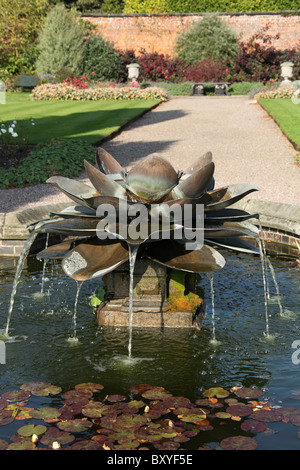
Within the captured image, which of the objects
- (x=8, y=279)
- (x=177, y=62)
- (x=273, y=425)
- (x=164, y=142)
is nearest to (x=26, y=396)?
(x=273, y=425)

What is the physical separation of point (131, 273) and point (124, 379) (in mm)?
767

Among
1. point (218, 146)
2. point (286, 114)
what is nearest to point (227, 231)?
point (218, 146)

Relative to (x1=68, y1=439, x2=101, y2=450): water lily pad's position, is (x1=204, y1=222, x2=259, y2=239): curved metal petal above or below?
above

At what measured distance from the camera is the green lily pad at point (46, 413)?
135 inches

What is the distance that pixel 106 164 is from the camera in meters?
5.15

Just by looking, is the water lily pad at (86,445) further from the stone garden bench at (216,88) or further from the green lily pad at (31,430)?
the stone garden bench at (216,88)

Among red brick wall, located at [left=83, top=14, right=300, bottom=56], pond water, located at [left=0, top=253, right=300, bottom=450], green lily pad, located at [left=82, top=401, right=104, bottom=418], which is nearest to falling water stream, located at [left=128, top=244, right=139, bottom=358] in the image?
pond water, located at [left=0, top=253, right=300, bottom=450]

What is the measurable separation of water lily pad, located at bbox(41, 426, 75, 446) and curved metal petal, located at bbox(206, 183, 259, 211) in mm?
1950

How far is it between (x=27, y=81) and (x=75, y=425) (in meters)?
24.7

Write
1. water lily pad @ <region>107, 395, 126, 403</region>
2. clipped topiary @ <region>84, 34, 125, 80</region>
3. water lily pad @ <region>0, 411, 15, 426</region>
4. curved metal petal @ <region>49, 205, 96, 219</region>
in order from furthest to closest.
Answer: clipped topiary @ <region>84, 34, 125, 80</region>, curved metal petal @ <region>49, 205, 96, 219</region>, water lily pad @ <region>107, 395, 126, 403</region>, water lily pad @ <region>0, 411, 15, 426</region>

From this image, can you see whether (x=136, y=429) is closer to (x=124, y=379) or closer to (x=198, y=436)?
(x=198, y=436)

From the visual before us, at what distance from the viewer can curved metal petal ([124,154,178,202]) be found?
13.6 ft

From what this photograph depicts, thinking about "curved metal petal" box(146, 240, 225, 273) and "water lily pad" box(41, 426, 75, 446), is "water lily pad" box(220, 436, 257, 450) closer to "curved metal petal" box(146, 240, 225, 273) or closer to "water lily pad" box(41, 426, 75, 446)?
"water lily pad" box(41, 426, 75, 446)

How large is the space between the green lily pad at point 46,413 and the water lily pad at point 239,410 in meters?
0.95
